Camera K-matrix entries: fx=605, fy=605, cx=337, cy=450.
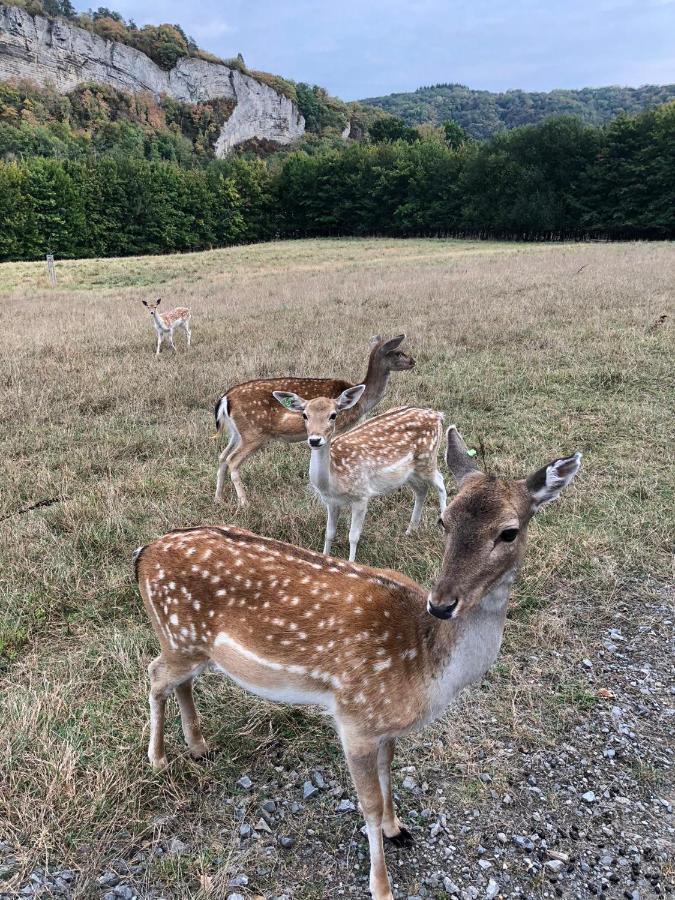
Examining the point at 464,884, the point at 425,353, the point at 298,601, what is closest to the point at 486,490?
the point at 298,601

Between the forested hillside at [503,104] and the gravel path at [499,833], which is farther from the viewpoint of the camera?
the forested hillside at [503,104]

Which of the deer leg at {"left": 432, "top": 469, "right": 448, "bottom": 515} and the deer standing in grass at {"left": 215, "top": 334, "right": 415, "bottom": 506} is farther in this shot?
the deer standing in grass at {"left": 215, "top": 334, "right": 415, "bottom": 506}

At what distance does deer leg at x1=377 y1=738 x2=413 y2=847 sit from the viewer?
267 cm

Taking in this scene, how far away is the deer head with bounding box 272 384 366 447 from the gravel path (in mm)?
2501

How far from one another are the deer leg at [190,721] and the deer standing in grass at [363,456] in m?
2.06

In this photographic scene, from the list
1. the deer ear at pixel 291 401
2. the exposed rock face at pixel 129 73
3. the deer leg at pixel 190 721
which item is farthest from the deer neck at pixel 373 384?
the exposed rock face at pixel 129 73

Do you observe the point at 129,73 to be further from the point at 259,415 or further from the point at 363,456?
the point at 363,456

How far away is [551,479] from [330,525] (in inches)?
114

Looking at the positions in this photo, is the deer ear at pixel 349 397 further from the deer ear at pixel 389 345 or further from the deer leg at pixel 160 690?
the deer leg at pixel 160 690

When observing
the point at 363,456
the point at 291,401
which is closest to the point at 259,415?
the point at 291,401

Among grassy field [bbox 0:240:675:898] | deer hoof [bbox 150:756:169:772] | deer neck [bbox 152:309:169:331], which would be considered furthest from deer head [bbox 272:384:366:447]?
deer neck [bbox 152:309:169:331]

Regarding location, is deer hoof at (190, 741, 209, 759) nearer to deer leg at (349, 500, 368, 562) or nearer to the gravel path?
the gravel path

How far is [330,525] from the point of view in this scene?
5.13 meters

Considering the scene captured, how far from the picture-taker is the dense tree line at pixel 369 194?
42.8 m
